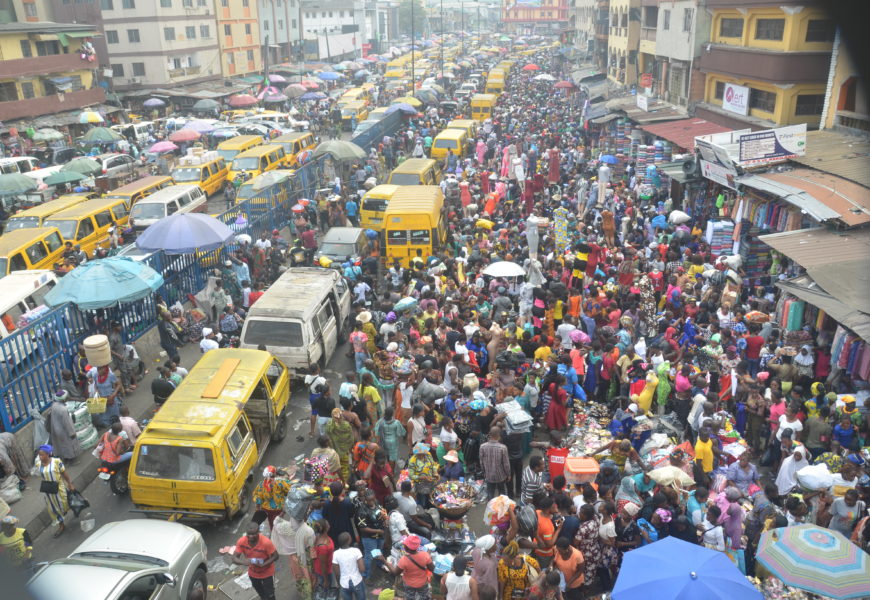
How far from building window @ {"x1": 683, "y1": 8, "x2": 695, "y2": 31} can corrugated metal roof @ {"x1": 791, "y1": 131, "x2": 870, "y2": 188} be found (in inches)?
368

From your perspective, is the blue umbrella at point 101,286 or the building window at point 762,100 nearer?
the blue umbrella at point 101,286

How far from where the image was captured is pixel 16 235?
1677 centimetres

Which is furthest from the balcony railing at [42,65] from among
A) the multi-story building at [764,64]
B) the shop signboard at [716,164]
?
the shop signboard at [716,164]

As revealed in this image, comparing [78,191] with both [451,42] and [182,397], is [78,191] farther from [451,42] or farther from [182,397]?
[451,42]

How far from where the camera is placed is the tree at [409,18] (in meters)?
120

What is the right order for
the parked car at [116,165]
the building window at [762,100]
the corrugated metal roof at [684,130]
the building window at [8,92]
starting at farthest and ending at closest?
the building window at [8,92] < the parked car at [116,165] < the corrugated metal roof at [684,130] < the building window at [762,100]

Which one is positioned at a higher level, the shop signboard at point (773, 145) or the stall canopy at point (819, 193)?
the shop signboard at point (773, 145)

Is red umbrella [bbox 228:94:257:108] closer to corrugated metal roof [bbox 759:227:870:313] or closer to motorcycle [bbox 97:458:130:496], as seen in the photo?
motorcycle [bbox 97:458:130:496]

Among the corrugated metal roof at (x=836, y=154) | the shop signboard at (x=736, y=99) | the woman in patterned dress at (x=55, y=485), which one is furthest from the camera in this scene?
the shop signboard at (x=736, y=99)

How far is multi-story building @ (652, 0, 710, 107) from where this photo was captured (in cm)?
2359

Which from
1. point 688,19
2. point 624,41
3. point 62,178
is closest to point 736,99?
point 688,19

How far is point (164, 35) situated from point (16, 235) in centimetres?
3411

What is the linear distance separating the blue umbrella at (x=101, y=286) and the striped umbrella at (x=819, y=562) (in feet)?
35.8

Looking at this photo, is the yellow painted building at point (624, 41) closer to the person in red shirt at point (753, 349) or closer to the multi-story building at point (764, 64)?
the multi-story building at point (764, 64)
